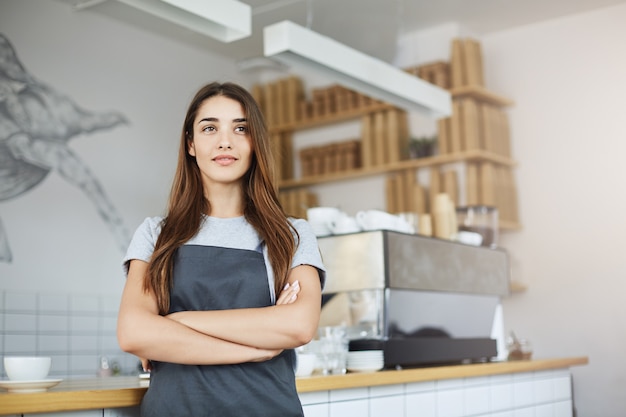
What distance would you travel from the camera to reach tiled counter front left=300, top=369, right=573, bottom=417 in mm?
2330

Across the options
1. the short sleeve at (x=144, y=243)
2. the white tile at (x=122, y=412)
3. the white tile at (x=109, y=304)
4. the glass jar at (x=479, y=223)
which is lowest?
the white tile at (x=122, y=412)

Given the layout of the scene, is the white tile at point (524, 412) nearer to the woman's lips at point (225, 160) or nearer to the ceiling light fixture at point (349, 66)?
the ceiling light fixture at point (349, 66)

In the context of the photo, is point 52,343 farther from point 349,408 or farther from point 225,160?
point 225,160

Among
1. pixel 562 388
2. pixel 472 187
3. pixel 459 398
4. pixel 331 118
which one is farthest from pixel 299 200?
pixel 459 398

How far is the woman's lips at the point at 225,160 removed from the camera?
5.44 ft

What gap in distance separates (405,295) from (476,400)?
1.55 ft

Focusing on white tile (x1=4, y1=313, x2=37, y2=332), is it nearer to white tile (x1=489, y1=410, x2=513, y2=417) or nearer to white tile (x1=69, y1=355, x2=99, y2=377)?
white tile (x1=69, y1=355, x2=99, y2=377)

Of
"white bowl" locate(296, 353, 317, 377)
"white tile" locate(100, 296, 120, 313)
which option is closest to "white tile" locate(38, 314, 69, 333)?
"white tile" locate(100, 296, 120, 313)

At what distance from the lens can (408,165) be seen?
4.86 metres

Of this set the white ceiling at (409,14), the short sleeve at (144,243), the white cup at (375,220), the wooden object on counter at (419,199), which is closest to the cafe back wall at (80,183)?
the white ceiling at (409,14)

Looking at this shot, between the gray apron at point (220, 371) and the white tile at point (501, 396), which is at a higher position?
the gray apron at point (220, 371)

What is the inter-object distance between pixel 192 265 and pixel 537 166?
3.57 meters

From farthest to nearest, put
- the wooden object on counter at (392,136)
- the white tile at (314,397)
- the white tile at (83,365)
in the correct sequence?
1. the wooden object on counter at (392,136)
2. the white tile at (83,365)
3. the white tile at (314,397)

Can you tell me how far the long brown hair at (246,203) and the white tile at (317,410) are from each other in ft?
2.21
